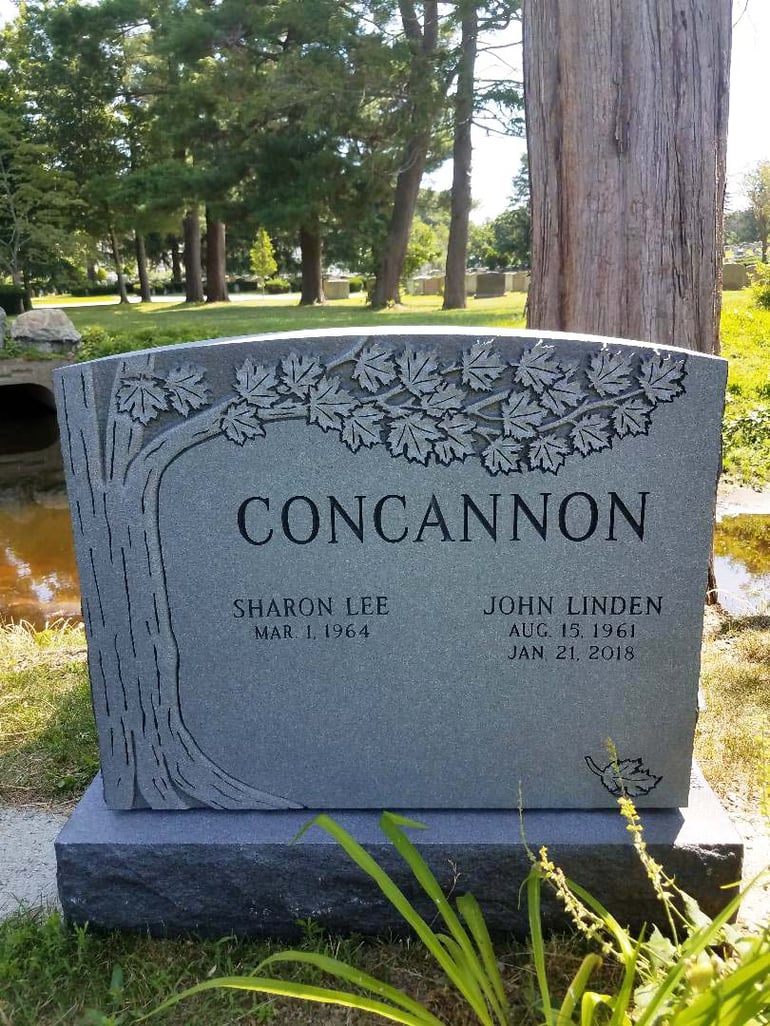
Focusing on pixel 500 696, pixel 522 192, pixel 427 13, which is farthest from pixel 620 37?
pixel 522 192

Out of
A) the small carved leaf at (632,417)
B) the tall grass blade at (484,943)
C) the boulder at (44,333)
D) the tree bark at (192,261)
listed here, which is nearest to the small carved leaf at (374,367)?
the small carved leaf at (632,417)

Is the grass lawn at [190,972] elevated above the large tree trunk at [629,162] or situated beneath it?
situated beneath

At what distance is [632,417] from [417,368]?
0.56 meters

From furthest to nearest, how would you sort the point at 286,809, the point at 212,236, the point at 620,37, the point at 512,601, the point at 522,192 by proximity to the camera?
the point at 522,192
the point at 212,236
the point at 620,37
the point at 286,809
the point at 512,601

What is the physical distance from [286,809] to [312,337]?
4.42 ft

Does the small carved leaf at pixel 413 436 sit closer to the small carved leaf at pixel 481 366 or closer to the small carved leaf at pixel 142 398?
the small carved leaf at pixel 481 366

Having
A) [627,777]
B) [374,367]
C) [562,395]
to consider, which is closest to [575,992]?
[627,777]

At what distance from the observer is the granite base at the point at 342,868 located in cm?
233

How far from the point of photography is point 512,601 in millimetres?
2340

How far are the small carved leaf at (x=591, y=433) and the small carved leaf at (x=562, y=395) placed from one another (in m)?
0.05

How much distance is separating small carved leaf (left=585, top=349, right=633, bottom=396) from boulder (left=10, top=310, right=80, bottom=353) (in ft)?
46.0

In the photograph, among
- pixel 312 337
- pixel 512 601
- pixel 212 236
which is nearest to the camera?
pixel 312 337

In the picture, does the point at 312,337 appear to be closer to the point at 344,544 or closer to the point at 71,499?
the point at 344,544

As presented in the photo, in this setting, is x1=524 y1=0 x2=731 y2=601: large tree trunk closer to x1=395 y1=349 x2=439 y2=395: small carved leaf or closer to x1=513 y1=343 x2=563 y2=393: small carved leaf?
x1=513 y1=343 x2=563 y2=393: small carved leaf
